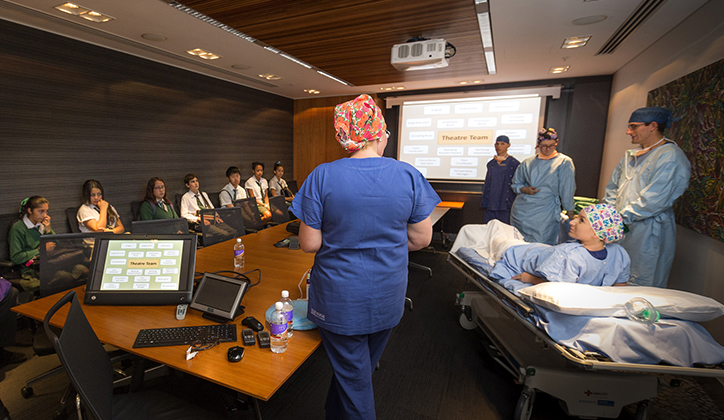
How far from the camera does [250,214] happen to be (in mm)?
3848

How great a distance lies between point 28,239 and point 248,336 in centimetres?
288

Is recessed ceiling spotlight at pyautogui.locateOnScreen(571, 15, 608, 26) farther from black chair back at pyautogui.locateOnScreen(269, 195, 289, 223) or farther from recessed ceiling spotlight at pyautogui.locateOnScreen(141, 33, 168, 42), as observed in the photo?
recessed ceiling spotlight at pyautogui.locateOnScreen(141, 33, 168, 42)

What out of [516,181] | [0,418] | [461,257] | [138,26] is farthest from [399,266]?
[138,26]

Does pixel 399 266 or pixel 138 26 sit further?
pixel 138 26

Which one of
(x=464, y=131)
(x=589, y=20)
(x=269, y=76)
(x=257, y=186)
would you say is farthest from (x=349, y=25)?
(x=464, y=131)

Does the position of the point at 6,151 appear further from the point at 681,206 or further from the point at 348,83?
the point at 681,206

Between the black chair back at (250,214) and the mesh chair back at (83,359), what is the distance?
273cm

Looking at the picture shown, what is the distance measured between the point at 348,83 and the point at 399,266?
16.6ft

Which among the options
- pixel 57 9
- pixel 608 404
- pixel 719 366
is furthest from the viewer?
pixel 57 9

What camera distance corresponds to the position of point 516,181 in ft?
12.5

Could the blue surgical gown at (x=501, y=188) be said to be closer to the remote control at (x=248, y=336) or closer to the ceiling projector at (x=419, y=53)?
the ceiling projector at (x=419, y=53)

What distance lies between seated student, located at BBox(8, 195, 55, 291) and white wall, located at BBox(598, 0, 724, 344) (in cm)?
510

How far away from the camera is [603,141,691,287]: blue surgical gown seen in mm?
2168

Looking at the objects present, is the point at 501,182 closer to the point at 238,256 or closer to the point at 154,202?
the point at 238,256
